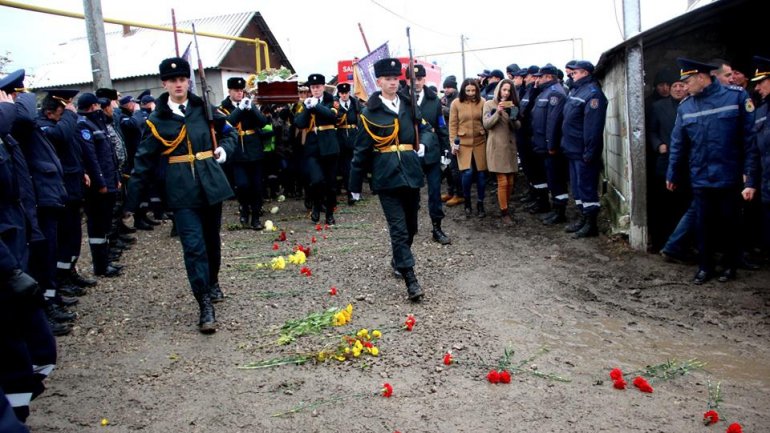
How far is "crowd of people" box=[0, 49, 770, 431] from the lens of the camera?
459cm

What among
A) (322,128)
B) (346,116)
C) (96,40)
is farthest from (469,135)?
(96,40)

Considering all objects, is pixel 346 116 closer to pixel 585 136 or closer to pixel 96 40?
pixel 96 40

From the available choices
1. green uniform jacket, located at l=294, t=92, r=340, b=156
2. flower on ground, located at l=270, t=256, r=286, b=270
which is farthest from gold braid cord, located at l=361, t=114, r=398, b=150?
green uniform jacket, located at l=294, t=92, r=340, b=156

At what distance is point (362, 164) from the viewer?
20.6 ft

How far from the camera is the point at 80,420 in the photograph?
4008 mm

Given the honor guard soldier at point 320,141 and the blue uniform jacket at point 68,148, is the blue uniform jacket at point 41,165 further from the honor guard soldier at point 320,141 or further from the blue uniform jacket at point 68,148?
the honor guard soldier at point 320,141

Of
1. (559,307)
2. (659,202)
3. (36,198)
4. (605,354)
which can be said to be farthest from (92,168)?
(659,202)

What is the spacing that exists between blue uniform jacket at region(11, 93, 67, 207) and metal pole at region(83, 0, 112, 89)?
5623mm

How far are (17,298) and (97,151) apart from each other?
526cm

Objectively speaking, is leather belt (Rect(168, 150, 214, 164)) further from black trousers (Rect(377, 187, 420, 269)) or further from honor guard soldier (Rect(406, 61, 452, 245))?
honor guard soldier (Rect(406, 61, 452, 245))

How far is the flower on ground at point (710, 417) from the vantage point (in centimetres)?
354

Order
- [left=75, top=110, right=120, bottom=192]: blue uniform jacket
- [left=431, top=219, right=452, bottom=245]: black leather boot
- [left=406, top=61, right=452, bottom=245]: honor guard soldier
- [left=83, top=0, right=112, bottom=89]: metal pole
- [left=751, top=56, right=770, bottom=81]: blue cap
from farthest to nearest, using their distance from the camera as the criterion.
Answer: [left=83, top=0, right=112, bottom=89]: metal pole → [left=431, top=219, right=452, bottom=245]: black leather boot → [left=406, top=61, right=452, bottom=245]: honor guard soldier → [left=75, top=110, right=120, bottom=192]: blue uniform jacket → [left=751, top=56, right=770, bottom=81]: blue cap

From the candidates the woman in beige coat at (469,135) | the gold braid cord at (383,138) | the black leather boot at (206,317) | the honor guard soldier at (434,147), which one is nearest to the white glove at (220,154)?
the black leather boot at (206,317)

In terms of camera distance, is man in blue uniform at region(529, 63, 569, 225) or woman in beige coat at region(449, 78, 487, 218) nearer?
man in blue uniform at region(529, 63, 569, 225)
